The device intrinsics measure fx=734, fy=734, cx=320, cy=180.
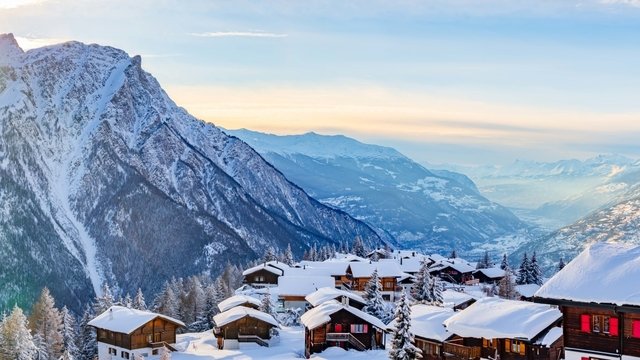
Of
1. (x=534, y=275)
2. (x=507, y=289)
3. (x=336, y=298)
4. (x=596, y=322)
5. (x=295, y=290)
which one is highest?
(x=596, y=322)

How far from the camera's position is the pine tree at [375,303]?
305ft

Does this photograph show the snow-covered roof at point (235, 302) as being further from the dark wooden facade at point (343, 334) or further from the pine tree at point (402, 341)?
the pine tree at point (402, 341)

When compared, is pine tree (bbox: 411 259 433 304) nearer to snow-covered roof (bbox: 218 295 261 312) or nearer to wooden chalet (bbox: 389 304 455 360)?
snow-covered roof (bbox: 218 295 261 312)

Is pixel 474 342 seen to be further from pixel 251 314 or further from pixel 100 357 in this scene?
pixel 100 357

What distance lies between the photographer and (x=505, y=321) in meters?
47.9

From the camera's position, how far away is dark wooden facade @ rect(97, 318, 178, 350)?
84.9 meters

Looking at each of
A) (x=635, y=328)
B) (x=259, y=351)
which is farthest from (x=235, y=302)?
(x=635, y=328)

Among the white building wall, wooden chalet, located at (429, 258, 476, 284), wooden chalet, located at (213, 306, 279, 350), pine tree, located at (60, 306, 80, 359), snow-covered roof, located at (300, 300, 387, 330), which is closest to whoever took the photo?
snow-covered roof, located at (300, 300, 387, 330)

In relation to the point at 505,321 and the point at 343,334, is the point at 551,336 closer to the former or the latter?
the point at 505,321

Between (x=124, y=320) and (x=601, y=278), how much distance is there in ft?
210

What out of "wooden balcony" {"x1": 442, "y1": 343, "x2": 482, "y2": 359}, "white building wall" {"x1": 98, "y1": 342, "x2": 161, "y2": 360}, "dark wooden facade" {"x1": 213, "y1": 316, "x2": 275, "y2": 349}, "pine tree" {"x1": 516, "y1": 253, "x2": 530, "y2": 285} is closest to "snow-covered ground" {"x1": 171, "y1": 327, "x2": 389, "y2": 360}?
"dark wooden facade" {"x1": 213, "y1": 316, "x2": 275, "y2": 349}

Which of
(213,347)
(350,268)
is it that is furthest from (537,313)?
(350,268)

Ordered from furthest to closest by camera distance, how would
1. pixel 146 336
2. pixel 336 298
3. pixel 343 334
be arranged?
pixel 336 298 < pixel 146 336 < pixel 343 334

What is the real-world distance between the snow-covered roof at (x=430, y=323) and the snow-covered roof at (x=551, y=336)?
10222 mm
